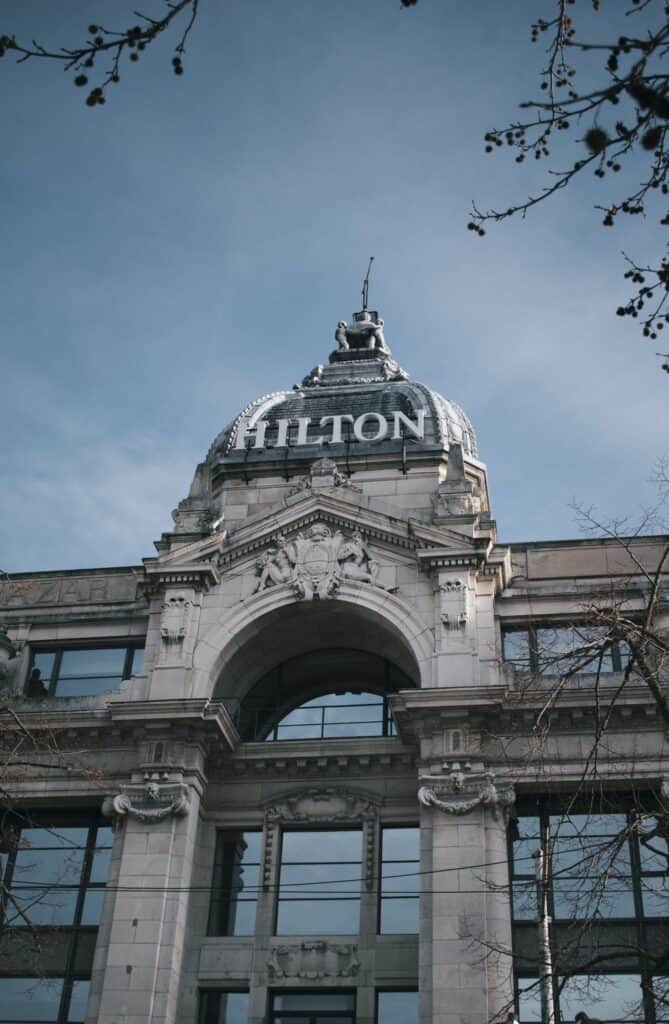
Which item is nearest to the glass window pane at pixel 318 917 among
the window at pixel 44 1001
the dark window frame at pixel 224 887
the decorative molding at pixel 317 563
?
the dark window frame at pixel 224 887

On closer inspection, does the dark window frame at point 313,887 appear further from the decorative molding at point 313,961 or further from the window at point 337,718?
the window at point 337,718

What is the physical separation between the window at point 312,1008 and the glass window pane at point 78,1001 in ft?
14.6

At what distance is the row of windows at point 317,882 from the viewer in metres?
30.2

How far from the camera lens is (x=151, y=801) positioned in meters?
30.4

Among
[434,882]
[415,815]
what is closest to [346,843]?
[415,815]

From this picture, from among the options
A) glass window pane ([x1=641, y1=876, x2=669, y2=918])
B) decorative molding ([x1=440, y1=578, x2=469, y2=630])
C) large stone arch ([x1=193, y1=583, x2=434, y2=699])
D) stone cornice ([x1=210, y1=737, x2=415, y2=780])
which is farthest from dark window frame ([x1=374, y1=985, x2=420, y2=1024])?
decorative molding ([x1=440, y1=578, x2=469, y2=630])

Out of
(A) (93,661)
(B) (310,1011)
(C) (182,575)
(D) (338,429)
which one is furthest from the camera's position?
(D) (338,429)

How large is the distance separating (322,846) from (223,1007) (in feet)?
14.8

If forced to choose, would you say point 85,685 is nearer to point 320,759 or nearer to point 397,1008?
point 320,759

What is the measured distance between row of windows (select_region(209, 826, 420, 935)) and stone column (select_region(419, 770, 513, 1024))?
1923 millimetres

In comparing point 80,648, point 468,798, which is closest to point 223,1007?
point 468,798

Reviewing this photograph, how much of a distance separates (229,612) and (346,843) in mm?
6837

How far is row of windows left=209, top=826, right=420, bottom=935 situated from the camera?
30219 millimetres

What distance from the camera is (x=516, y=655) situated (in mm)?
33031
